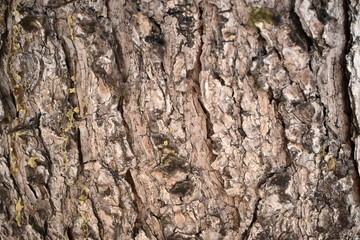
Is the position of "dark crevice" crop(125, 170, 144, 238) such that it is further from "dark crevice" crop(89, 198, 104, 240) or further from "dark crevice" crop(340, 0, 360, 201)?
"dark crevice" crop(340, 0, 360, 201)

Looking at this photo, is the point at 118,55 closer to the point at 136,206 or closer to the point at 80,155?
the point at 80,155

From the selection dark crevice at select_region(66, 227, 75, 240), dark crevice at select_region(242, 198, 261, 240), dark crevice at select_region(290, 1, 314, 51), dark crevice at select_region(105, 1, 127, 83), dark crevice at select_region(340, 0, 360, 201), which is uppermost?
dark crevice at select_region(105, 1, 127, 83)

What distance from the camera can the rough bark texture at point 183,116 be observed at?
1261 mm

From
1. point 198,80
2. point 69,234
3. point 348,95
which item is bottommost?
point 69,234

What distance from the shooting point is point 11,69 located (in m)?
1.36

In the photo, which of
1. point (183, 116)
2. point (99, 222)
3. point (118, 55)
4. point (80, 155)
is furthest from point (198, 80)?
point (99, 222)

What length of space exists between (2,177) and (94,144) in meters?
0.35

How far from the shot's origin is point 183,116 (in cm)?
132

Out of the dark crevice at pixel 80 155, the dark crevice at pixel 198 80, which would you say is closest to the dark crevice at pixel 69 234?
the dark crevice at pixel 80 155

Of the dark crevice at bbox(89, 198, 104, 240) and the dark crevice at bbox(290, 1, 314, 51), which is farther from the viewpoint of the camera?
the dark crevice at bbox(89, 198, 104, 240)

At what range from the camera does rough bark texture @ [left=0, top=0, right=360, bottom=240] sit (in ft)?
4.14

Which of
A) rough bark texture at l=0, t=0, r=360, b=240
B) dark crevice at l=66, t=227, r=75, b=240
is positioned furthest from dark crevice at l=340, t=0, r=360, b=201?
dark crevice at l=66, t=227, r=75, b=240

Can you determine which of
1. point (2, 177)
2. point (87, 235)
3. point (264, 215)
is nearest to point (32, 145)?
point (2, 177)

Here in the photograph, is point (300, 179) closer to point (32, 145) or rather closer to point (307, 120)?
point (307, 120)
